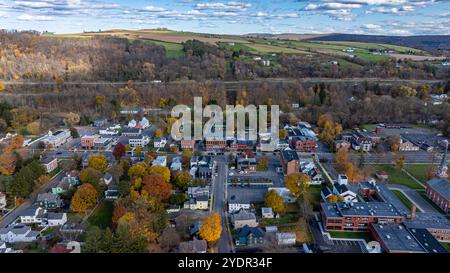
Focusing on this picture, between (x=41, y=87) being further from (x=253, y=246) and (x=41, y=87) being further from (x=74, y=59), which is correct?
(x=253, y=246)

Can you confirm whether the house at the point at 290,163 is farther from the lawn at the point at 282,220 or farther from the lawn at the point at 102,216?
the lawn at the point at 102,216

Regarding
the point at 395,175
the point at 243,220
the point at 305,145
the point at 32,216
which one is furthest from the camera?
the point at 305,145

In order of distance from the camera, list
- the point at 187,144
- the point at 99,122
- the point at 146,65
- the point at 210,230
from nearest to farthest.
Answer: the point at 210,230, the point at 187,144, the point at 99,122, the point at 146,65

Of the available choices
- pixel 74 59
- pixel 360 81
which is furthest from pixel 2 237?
pixel 360 81

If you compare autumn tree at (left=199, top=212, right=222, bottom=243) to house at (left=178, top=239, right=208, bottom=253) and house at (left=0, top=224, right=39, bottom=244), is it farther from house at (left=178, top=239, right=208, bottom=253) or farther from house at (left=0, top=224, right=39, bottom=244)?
house at (left=0, top=224, right=39, bottom=244)

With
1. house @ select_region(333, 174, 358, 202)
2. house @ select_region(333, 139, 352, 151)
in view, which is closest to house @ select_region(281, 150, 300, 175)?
house @ select_region(333, 174, 358, 202)

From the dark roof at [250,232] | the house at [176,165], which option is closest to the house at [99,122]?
the house at [176,165]

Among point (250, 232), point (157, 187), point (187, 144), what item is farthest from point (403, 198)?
point (187, 144)

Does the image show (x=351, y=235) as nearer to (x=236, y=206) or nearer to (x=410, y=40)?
(x=236, y=206)

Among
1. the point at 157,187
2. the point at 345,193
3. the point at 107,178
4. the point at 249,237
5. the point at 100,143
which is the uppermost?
the point at 100,143
